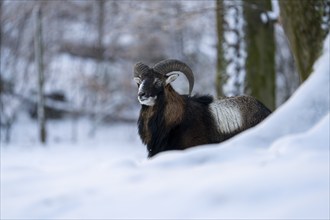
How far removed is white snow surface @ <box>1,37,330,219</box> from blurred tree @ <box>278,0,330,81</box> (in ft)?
14.7

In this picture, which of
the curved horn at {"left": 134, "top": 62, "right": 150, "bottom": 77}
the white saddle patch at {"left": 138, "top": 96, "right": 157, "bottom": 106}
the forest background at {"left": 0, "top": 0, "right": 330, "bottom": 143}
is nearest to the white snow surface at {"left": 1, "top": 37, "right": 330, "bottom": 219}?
the white saddle patch at {"left": 138, "top": 96, "right": 157, "bottom": 106}

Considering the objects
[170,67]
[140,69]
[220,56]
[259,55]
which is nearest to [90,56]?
[220,56]

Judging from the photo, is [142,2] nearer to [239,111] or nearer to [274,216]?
[239,111]

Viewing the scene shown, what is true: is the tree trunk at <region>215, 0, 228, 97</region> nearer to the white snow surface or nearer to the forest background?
the forest background

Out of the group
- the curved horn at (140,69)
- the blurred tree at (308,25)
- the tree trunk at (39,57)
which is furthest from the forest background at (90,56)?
the blurred tree at (308,25)

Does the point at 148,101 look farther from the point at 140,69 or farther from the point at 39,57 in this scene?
the point at 39,57

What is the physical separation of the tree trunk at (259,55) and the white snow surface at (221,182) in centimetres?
940

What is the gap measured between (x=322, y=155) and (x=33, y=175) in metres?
2.22

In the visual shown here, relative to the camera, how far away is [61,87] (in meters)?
27.9

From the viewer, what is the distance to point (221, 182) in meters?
3.72

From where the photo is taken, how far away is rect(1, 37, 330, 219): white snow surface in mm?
3576

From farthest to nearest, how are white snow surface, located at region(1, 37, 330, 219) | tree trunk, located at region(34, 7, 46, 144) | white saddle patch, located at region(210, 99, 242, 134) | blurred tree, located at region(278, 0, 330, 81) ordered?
tree trunk, located at region(34, 7, 46, 144), white saddle patch, located at region(210, 99, 242, 134), blurred tree, located at region(278, 0, 330, 81), white snow surface, located at region(1, 37, 330, 219)

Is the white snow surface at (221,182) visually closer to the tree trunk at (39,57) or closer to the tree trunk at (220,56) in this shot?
the tree trunk at (220,56)

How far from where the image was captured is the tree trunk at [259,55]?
46.3 ft
